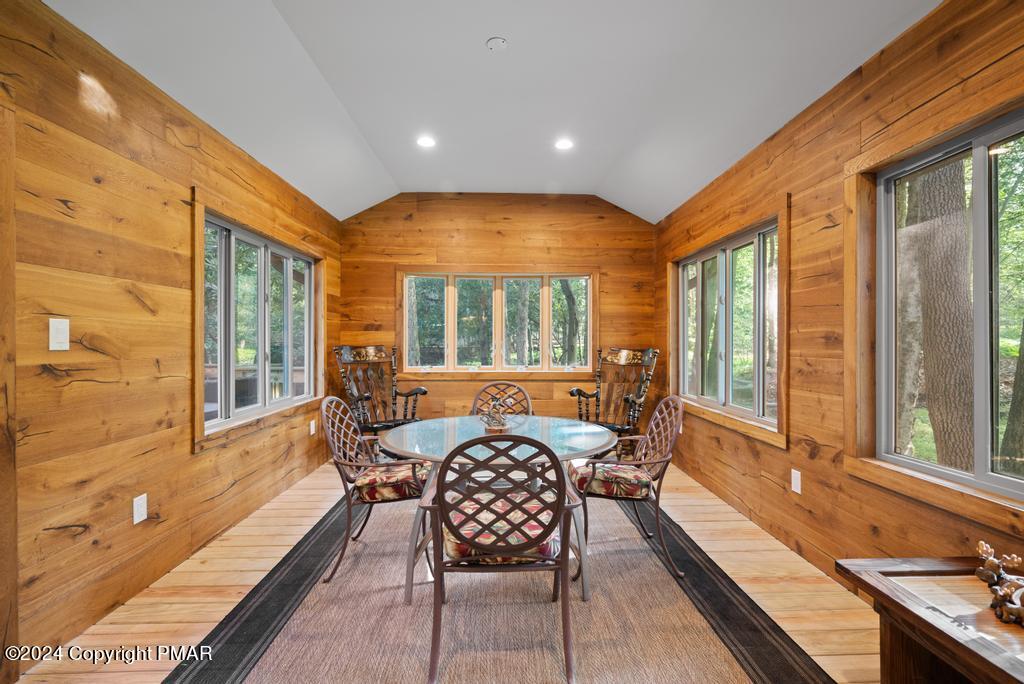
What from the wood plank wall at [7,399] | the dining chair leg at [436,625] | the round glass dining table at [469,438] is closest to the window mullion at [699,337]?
the round glass dining table at [469,438]

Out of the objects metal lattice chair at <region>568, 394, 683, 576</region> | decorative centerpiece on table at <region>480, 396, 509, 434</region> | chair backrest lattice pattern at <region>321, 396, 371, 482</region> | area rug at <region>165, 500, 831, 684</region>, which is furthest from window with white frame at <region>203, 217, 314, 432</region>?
metal lattice chair at <region>568, 394, 683, 576</region>

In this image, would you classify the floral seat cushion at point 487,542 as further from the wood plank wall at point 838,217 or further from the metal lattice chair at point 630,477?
the wood plank wall at point 838,217

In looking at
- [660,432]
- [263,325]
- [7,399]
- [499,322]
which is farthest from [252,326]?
[660,432]

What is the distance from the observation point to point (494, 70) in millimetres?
2750

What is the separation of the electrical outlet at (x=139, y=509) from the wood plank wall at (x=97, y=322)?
0.03 metres

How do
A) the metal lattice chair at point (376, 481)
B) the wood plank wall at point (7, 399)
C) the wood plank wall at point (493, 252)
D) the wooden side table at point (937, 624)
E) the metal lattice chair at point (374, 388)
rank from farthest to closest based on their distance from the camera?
the wood plank wall at point (493, 252)
the metal lattice chair at point (374, 388)
the metal lattice chair at point (376, 481)
the wood plank wall at point (7, 399)
the wooden side table at point (937, 624)

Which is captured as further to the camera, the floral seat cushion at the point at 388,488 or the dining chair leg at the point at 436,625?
the floral seat cushion at the point at 388,488

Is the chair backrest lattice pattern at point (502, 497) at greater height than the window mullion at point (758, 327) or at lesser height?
lesser

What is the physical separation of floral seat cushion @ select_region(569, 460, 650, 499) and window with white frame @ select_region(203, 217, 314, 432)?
228 centimetres

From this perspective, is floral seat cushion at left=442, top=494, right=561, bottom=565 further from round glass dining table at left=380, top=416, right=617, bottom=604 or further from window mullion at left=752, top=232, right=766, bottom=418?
window mullion at left=752, top=232, right=766, bottom=418

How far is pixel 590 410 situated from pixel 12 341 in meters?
4.33

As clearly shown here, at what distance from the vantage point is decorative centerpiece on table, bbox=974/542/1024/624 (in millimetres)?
1222

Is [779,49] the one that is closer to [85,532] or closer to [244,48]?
[244,48]

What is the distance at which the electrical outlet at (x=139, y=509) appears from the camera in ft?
7.14
